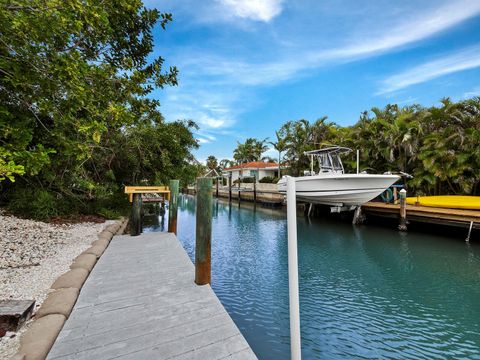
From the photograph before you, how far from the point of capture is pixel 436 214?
10.8m

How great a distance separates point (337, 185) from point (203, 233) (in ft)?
35.6

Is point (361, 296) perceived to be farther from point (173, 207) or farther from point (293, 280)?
point (173, 207)

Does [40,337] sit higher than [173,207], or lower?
lower

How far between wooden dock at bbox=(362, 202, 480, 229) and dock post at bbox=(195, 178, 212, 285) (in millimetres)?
10811

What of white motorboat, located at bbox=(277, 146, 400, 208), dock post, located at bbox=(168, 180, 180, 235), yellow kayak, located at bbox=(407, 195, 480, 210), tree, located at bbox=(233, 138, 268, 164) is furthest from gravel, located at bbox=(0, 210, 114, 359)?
tree, located at bbox=(233, 138, 268, 164)

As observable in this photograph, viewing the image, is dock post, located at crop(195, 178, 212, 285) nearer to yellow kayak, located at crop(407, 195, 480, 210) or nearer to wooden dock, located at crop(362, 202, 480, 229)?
wooden dock, located at crop(362, 202, 480, 229)

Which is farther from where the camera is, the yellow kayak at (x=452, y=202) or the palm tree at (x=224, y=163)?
the palm tree at (x=224, y=163)

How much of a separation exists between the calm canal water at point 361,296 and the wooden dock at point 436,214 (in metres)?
0.85

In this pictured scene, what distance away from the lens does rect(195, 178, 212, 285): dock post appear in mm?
3887

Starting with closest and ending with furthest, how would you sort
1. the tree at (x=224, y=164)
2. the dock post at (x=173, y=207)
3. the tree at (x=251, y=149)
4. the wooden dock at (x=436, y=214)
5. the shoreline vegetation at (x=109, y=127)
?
1. the shoreline vegetation at (x=109, y=127)
2. the dock post at (x=173, y=207)
3. the wooden dock at (x=436, y=214)
4. the tree at (x=251, y=149)
5. the tree at (x=224, y=164)

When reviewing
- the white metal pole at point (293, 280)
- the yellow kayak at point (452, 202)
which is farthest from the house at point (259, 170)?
the white metal pole at point (293, 280)

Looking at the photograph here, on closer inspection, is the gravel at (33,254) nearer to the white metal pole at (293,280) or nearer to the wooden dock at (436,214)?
the white metal pole at (293,280)

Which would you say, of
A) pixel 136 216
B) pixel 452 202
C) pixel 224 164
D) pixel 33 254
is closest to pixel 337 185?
pixel 452 202

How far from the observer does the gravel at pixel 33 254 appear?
3.25 meters
